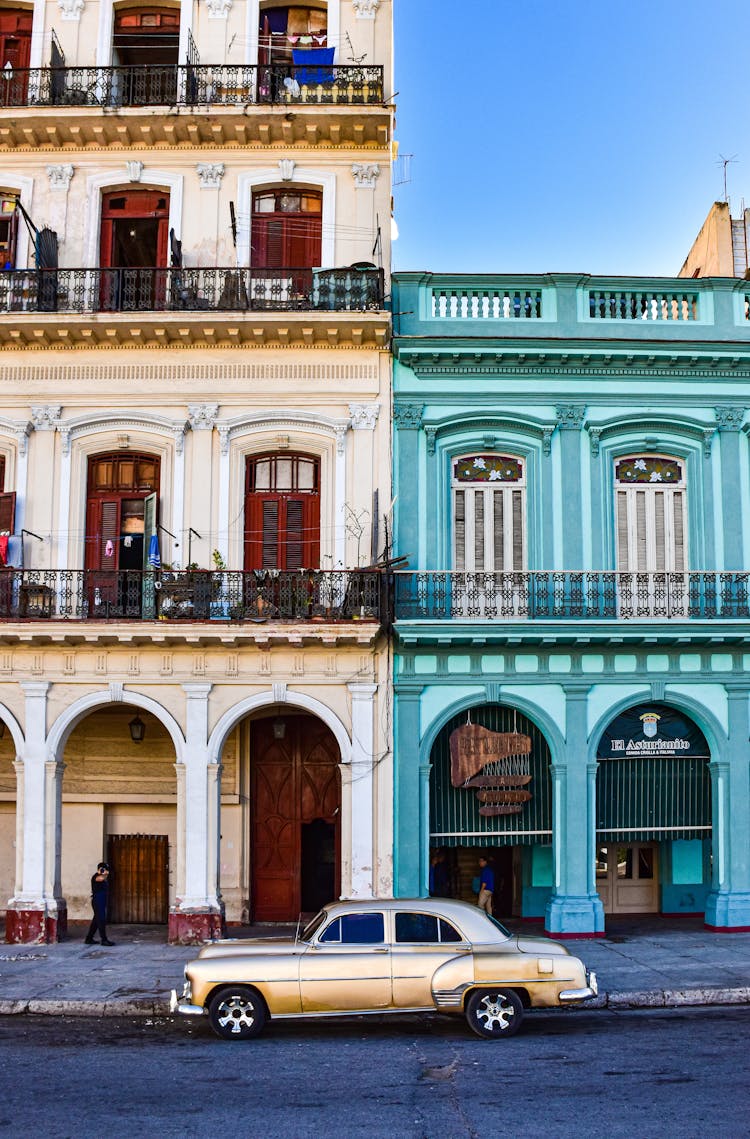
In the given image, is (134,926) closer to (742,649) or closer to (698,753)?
(698,753)

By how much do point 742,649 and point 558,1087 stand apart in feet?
33.0

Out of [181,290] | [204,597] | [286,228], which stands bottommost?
[204,597]

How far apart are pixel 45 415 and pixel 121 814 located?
6.77 m

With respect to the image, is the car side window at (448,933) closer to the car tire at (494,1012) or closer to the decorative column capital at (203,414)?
the car tire at (494,1012)

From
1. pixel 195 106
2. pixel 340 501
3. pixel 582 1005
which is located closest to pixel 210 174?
pixel 195 106

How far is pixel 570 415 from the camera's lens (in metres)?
19.0

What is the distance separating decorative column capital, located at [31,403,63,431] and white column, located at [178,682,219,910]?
4.82 meters

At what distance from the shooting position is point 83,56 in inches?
796

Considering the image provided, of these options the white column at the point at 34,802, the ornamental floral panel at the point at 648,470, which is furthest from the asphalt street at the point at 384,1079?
the ornamental floral panel at the point at 648,470

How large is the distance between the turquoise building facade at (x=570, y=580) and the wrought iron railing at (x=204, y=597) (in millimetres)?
827

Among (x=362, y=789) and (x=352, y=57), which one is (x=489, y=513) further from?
(x=352, y=57)

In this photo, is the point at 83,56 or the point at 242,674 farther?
the point at 83,56

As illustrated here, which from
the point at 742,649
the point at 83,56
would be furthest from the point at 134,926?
the point at 83,56

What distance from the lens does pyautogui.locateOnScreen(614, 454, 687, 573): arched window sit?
19.1 m
